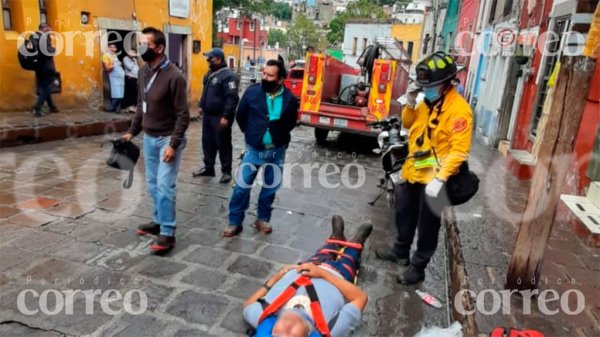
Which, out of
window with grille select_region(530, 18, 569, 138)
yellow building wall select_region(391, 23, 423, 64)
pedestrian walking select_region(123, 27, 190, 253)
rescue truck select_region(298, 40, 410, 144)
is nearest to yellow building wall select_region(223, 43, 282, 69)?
yellow building wall select_region(391, 23, 423, 64)

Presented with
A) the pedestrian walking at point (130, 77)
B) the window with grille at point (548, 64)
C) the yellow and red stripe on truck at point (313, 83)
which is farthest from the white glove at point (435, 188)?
the pedestrian walking at point (130, 77)

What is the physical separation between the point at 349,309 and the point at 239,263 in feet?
4.62

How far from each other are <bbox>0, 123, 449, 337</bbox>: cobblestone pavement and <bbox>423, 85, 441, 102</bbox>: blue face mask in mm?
1635

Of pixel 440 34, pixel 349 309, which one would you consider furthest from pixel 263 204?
pixel 440 34

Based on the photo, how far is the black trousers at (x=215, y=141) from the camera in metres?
6.23

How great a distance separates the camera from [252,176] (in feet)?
14.4

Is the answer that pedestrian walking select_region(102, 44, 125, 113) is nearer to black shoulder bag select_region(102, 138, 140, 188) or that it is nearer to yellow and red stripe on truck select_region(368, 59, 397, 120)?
yellow and red stripe on truck select_region(368, 59, 397, 120)

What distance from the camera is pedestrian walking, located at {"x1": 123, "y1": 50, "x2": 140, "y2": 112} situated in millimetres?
10336

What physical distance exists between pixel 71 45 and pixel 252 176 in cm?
712

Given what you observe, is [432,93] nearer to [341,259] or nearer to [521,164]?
[341,259]

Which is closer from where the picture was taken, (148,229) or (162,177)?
(162,177)

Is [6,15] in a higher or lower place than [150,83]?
higher

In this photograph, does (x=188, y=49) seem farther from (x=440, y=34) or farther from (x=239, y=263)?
(x=440, y=34)

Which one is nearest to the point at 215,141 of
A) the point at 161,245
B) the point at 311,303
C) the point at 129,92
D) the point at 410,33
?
the point at 161,245
